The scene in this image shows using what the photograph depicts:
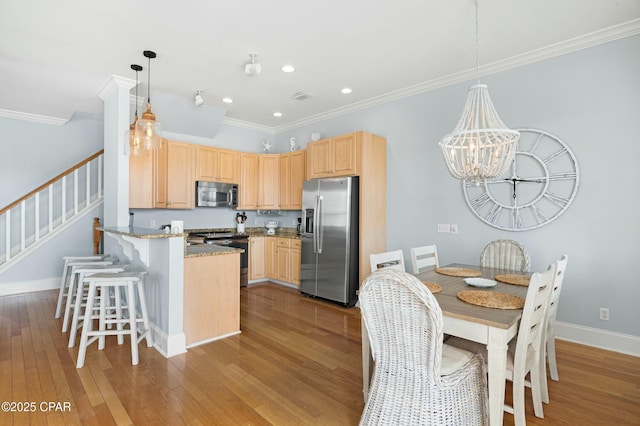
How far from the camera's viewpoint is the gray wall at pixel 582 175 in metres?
2.88

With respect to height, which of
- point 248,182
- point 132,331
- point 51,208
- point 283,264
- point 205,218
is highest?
point 248,182

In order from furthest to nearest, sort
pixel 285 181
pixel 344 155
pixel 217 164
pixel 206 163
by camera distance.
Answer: pixel 285 181, pixel 217 164, pixel 206 163, pixel 344 155

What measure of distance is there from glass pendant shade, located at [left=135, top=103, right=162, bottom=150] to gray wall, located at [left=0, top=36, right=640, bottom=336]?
3.11 meters

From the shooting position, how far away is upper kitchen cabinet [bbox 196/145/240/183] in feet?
17.1

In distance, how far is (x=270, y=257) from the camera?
5.65 m

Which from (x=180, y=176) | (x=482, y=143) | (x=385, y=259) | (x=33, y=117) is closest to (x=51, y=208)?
(x=33, y=117)

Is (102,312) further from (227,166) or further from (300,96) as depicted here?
(300,96)

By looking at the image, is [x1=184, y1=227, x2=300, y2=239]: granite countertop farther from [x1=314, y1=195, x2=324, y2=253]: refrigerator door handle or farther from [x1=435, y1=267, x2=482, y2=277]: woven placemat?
[x1=435, y1=267, x2=482, y2=277]: woven placemat

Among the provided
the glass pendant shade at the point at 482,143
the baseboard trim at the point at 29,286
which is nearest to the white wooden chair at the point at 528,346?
the glass pendant shade at the point at 482,143

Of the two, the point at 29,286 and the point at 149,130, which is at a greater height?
the point at 149,130

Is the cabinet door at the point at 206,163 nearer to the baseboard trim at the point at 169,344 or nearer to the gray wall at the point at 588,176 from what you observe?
the baseboard trim at the point at 169,344

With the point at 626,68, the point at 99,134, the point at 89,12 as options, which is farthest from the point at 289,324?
the point at 99,134

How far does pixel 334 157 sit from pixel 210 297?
2502 mm

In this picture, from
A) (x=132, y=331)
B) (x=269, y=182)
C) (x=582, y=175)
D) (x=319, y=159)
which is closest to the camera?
(x=132, y=331)
